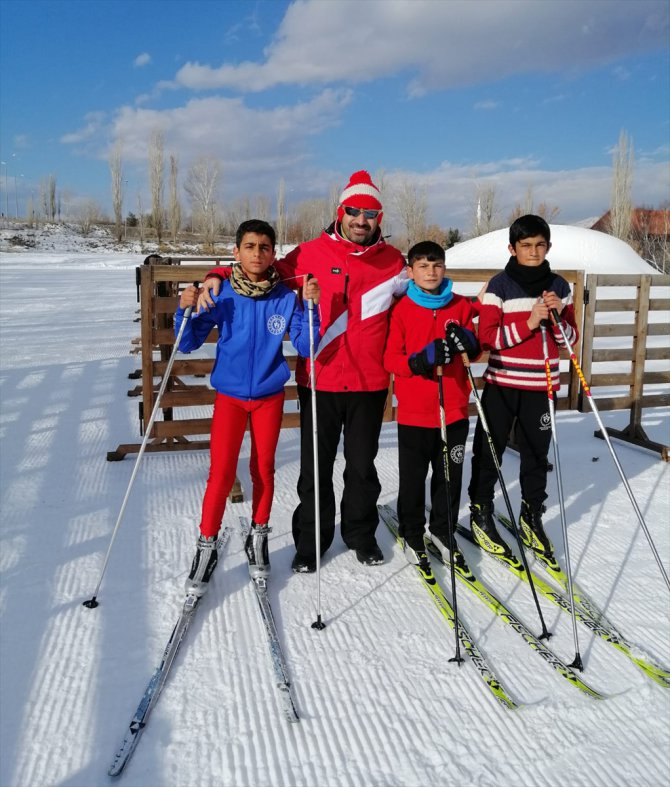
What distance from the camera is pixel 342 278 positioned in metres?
3.12

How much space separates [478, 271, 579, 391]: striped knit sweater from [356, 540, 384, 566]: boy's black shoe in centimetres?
116

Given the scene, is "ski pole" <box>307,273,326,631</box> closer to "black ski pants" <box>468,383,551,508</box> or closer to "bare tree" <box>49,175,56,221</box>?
"black ski pants" <box>468,383,551,508</box>

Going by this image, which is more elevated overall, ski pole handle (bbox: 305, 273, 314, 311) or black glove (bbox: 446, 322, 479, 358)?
ski pole handle (bbox: 305, 273, 314, 311)

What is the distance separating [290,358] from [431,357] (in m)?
2.88

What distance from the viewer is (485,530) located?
3.54 m

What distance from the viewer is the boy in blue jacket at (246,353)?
2.98 meters

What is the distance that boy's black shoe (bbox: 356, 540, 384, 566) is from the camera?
336 centimetres

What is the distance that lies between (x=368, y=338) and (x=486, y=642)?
1.53 m

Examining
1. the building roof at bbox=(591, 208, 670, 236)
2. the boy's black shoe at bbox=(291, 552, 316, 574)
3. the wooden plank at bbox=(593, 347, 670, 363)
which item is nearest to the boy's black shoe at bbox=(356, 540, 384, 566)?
the boy's black shoe at bbox=(291, 552, 316, 574)

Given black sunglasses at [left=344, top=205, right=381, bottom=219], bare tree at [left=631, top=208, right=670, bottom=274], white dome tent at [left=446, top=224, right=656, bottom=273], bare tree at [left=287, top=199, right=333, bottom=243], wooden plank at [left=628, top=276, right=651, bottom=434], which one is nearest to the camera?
black sunglasses at [left=344, top=205, right=381, bottom=219]

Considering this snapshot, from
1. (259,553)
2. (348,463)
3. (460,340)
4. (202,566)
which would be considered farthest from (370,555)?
(460,340)

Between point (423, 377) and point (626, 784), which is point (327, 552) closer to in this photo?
point (423, 377)

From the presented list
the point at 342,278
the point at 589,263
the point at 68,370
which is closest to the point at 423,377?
the point at 342,278

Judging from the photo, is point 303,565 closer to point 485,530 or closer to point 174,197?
point 485,530
